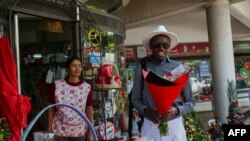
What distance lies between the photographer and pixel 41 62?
596 centimetres

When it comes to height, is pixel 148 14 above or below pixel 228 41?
above

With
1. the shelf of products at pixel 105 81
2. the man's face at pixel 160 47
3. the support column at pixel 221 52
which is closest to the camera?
the man's face at pixel 160 47

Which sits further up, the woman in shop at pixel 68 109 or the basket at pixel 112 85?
the basket at pixel 112 85

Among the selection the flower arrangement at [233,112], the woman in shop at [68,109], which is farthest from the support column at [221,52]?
the woman in shop at [68,109]

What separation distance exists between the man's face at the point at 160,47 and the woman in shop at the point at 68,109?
4.54 feet

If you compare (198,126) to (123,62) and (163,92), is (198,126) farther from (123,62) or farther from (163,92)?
(163,92)

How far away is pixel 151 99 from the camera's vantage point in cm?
289

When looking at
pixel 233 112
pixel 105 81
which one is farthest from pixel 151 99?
pixel 233 112

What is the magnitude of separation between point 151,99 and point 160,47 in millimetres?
416

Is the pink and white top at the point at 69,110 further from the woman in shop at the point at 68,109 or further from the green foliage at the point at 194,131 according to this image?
the green foliage at the point at 194,131

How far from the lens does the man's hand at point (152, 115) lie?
2672mm

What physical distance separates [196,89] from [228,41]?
6.68 m

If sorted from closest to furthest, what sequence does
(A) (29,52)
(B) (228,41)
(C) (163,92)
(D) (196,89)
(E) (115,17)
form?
(C) (163,92), (A) (29,52), (E) (115,17), (B) (228,41), (D) (196,89)

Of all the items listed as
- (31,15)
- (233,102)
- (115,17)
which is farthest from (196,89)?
(31,15)
